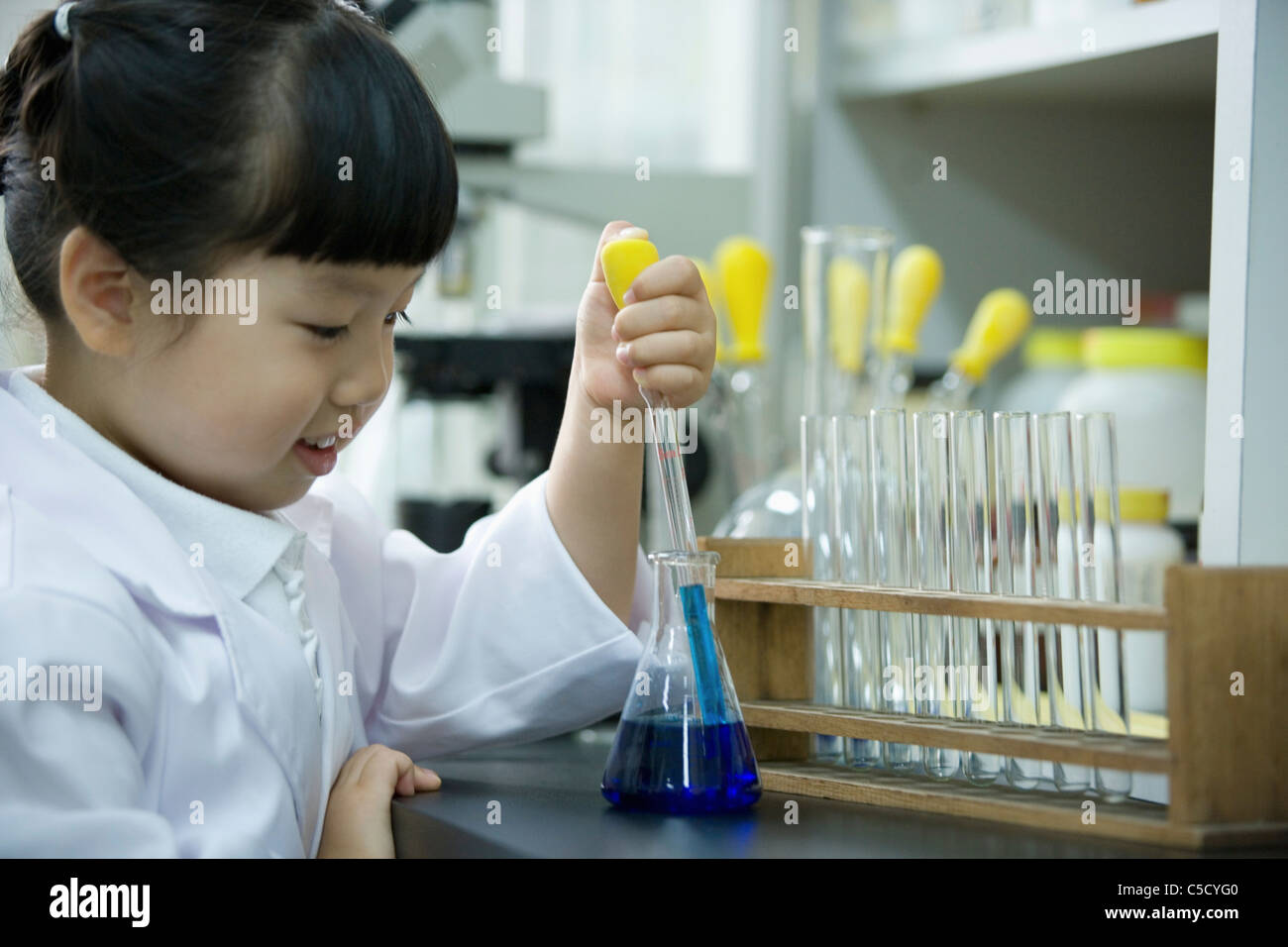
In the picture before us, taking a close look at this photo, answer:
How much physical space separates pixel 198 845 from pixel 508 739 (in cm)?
26

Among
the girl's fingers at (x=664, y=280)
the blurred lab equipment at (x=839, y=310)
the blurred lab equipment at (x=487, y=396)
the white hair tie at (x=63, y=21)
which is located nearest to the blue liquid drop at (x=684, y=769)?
the girl's fingers at (x=664, y=280)

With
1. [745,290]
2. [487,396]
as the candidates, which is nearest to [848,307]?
[745,290]

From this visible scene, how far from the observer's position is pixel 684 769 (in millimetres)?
667

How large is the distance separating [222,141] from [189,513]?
20cm

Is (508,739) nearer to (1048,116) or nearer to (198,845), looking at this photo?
(198,845)

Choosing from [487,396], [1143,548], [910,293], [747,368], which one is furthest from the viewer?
[487,396]

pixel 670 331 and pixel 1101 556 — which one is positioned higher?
pixel 670 331

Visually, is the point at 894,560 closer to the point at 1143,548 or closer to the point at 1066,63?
the point at 1143,548

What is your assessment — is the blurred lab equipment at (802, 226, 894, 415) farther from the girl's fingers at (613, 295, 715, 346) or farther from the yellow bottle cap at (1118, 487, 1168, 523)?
the girl's fingers at (613, 295, 715, 346)

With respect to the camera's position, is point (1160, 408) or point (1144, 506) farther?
point (1160, 408)

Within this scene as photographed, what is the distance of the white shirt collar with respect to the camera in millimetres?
762

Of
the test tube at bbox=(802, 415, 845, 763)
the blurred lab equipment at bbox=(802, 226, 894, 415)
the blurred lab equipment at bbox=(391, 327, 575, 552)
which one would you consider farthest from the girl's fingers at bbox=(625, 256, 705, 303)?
the blurred lab equipment at bbox=(391, 327, 575, 552)

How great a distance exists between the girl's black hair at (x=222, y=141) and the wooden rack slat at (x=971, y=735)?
1.06ft

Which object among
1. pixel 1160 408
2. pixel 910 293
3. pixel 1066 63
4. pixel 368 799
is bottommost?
pixel 368 799
